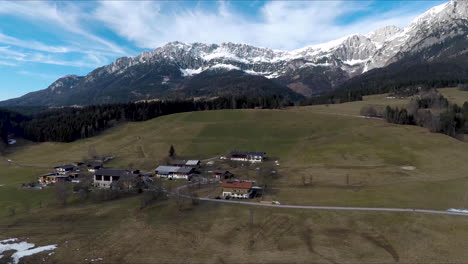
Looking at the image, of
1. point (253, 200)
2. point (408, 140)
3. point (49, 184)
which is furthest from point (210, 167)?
Result: point (408, 140)

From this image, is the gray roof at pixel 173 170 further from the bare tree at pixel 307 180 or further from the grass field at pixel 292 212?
the bare tree at pixel 307 180

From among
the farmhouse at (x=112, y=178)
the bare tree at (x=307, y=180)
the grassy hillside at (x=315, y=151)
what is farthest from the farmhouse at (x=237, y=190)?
the farmhouse at (x=112, y=178)

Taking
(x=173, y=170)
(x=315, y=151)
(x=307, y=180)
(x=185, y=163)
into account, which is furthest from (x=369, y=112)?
(x=173, y=170)

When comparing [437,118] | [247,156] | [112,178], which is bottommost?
[112,178]

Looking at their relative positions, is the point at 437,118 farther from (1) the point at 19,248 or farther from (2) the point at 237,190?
(1) the point at 19,248

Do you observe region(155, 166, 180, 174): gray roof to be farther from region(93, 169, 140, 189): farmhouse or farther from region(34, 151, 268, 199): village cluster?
region(93, 169, 140, 189): farmhouse

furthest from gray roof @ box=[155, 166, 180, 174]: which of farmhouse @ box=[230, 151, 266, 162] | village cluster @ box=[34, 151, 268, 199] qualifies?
farmhouse @ box=[230, 151, 266, 162]
